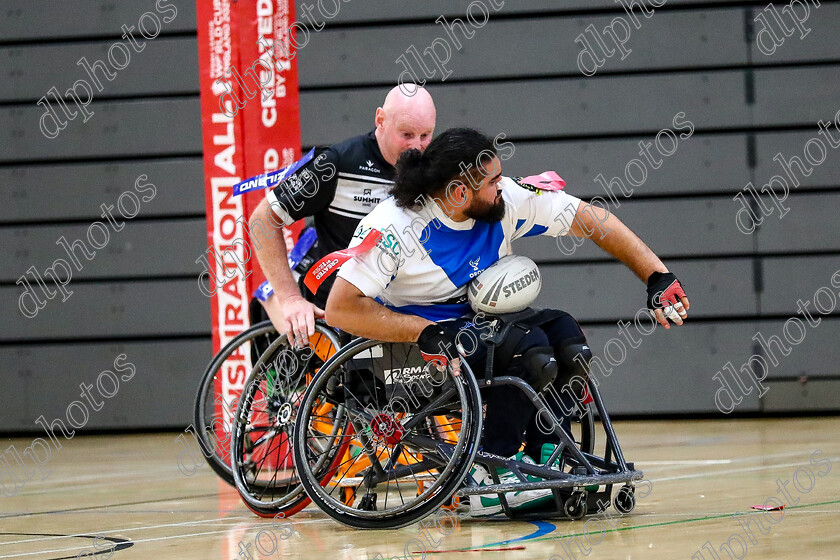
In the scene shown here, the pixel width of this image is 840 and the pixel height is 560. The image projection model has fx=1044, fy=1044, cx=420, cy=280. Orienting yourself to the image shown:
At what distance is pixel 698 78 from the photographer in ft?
22.6

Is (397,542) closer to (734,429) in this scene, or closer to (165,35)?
(734,429)

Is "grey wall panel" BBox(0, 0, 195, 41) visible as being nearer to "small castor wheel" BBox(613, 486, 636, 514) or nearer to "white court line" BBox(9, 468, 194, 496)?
"white court line" BBox(9, 468, 194, 496)

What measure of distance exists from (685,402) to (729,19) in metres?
2.53

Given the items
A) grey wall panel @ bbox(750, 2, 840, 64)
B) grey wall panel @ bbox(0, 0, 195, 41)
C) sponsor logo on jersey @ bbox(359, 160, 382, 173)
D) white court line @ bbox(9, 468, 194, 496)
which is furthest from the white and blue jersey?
grey wall panel @ bbox(0, 0, 195, 41)

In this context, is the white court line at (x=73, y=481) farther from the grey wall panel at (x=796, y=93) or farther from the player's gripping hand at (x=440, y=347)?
the grey wall panel at (x=796, y=93)

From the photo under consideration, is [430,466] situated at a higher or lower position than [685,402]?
lower

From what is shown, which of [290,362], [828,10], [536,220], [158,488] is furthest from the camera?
[828,10]

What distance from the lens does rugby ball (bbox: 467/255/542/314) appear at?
3074 mm

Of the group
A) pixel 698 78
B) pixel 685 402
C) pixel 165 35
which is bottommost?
pixel 685 402

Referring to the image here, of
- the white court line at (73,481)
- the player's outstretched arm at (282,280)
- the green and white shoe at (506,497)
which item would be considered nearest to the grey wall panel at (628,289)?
the white court line at (73,481)

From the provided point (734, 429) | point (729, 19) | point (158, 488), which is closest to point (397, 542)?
point (158, 488)

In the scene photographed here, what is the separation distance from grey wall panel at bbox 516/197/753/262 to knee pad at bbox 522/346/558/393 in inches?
155

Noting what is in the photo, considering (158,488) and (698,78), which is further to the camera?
(698,78)

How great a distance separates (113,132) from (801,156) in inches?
184
